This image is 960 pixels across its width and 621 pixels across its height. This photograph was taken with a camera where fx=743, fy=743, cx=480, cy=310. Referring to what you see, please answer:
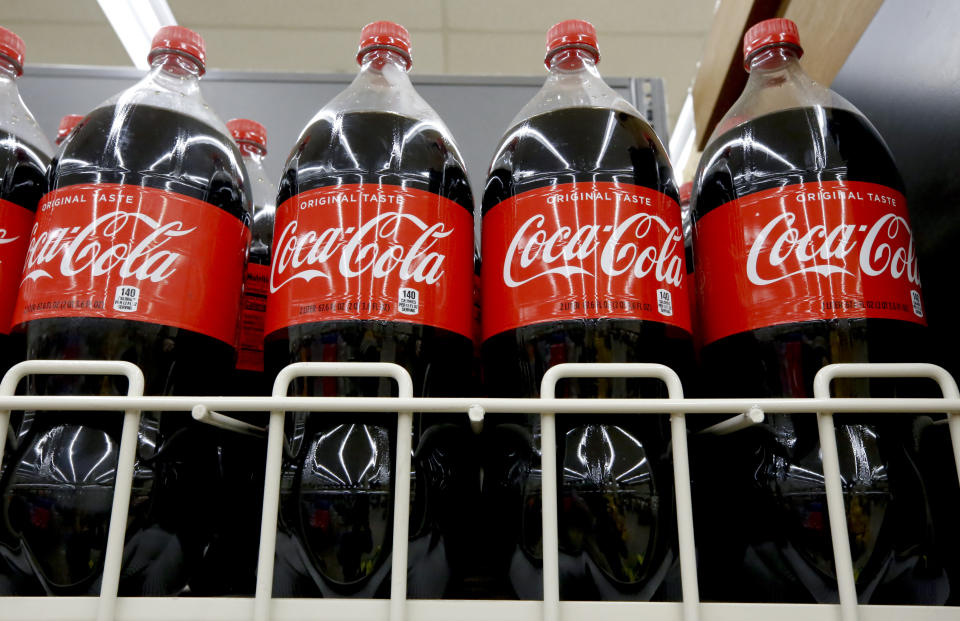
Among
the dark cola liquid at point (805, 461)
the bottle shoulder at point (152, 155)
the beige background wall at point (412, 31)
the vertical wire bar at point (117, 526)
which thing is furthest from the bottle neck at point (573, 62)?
the beige background wall at point (412, 31)

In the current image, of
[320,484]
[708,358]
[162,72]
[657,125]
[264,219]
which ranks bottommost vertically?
[320,484]

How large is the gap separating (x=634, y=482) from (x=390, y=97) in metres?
0.58

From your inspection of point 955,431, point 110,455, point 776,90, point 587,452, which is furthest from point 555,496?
point 776,90

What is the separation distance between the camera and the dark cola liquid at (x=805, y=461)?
24.0 inches

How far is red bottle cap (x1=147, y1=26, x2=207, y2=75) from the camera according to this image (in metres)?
0.83

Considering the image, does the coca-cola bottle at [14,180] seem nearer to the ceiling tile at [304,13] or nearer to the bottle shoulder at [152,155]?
the bottle shoulder at [152,155]

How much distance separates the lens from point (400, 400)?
49 cm

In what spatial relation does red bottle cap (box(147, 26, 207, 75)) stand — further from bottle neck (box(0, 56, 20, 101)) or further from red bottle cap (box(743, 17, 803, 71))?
red bottle cap (box(743, 17, 803, 71))

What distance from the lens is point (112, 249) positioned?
660 millimetres

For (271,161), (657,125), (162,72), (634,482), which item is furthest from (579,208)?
(271,161)

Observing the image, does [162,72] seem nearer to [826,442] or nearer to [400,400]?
[400,400]

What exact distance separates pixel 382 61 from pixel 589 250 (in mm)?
472

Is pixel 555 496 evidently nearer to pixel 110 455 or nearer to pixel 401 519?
pixel 401 519

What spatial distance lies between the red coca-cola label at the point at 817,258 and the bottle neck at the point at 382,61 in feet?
1.34
